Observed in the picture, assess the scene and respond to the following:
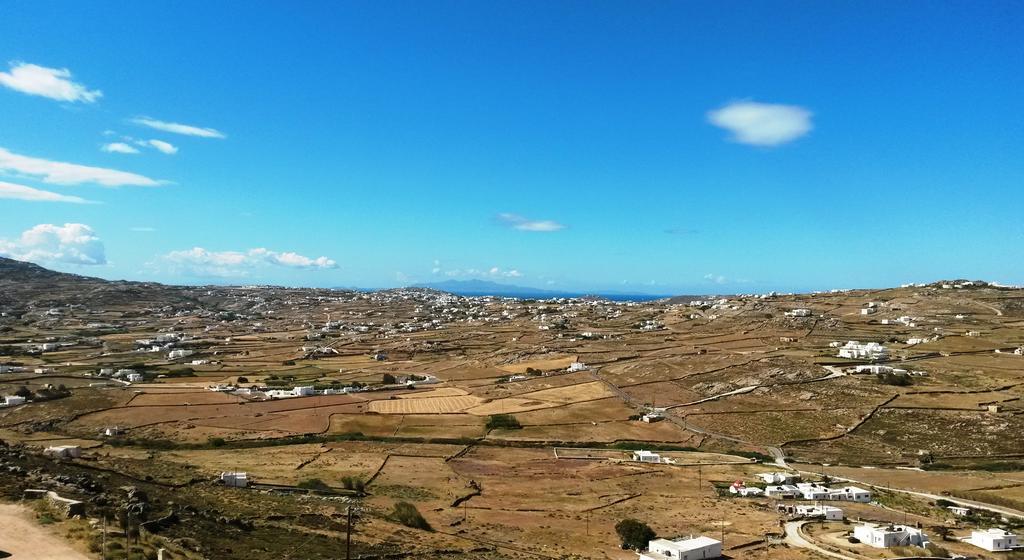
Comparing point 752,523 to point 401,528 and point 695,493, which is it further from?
point 401,528

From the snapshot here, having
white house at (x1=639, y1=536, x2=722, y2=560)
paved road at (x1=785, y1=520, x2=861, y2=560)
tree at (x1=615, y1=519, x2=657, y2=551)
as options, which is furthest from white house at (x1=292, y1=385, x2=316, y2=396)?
paved road at (x1=785, y1=520, x2=861, y2=560)

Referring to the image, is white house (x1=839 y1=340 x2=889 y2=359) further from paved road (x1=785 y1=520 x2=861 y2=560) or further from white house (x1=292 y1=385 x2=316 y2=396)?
white house (x1=292 y1=385 x2=316 y2=396)

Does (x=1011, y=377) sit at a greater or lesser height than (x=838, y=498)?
greater

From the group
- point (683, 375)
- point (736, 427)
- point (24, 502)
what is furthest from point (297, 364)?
point (24, 502)

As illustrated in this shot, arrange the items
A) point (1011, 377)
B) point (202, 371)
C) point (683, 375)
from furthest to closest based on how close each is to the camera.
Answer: point (202, 371)
point (683, 375)
point (1011, 377)

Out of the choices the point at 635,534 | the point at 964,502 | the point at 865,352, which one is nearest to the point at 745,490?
the point at 964,502

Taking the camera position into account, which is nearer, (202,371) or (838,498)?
(838,498)

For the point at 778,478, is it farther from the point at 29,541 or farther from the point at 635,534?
the point at 29,541
